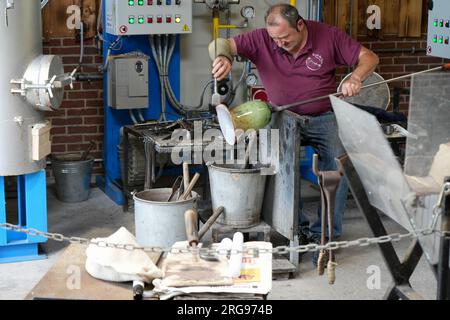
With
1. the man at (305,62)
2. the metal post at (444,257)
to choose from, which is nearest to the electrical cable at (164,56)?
the man at (305,62)

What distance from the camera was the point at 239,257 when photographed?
119 inches

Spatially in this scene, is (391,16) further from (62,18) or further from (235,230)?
(235,230)

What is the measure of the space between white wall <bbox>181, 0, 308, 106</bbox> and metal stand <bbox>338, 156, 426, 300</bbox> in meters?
3.12

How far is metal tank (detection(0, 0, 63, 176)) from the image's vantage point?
179 inches

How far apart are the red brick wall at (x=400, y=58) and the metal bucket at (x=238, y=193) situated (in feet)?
8.89

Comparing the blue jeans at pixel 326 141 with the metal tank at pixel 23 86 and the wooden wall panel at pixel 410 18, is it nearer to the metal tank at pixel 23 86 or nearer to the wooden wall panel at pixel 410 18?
the metal tank at pixel 23 86

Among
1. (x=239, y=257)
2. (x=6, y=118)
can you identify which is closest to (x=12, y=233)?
(x=6, y=118)

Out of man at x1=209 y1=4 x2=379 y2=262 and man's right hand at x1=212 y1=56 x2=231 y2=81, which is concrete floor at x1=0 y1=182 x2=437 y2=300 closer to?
man at x1=209 y1=4 x2=379 y2=262

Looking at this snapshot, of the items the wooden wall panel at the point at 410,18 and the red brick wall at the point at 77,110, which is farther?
the wooden wall panel at the point at 410,18

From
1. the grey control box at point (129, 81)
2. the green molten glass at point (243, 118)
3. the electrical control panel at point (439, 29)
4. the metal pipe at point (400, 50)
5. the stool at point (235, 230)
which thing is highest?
the electrical control panel at point (439, 29)

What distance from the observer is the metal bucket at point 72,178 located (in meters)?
5.95

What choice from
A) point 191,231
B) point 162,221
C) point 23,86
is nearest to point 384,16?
point 162,221

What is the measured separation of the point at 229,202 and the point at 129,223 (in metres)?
1.11

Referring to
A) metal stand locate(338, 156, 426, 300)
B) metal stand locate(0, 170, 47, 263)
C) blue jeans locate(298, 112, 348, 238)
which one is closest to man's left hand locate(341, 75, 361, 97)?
blue jeans locate(298, 112, 348, 238)
